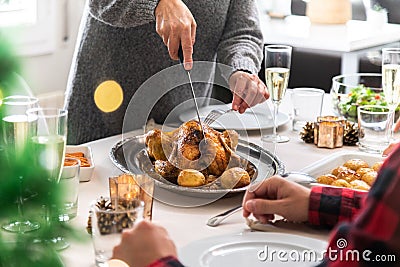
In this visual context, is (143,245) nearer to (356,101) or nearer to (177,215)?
(177,215)

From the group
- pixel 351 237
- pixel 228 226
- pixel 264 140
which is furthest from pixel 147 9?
pixel 351 237

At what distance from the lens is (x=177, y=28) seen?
1568 millimetres

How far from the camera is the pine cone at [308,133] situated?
180 centimetres

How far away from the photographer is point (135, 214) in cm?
97

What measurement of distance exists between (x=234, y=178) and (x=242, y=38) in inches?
31.3

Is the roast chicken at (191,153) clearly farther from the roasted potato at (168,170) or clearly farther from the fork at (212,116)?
the fork at (212,116)

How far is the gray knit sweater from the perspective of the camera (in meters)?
1.96

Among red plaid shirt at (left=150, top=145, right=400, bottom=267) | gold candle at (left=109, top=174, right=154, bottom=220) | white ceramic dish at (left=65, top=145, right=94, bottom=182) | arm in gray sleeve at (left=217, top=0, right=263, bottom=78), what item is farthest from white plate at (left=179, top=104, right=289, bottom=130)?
red plaid shirt at (left=150, top=145, right=400, bottom=267)

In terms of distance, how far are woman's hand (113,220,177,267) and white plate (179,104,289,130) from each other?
845 millimetres

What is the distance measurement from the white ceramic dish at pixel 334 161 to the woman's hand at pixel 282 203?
32 cm

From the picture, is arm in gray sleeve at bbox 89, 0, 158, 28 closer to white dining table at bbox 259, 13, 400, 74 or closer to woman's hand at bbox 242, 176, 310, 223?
woman's hand at bbox 242, 176, 310, 223

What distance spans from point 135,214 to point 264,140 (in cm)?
88

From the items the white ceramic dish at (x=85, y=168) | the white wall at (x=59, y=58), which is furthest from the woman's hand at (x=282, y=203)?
the white wall at (x=59, y=58)

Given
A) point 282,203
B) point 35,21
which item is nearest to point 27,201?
point 282,203
